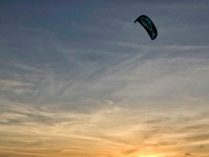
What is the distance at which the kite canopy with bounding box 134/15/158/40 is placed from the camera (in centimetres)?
3014

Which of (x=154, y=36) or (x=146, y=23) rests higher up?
(x=146, y=23)

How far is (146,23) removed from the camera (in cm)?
3144

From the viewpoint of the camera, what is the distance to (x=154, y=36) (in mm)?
30156

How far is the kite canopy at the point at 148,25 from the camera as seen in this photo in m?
30.1

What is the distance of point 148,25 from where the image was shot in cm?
3114

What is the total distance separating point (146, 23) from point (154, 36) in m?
2.17
